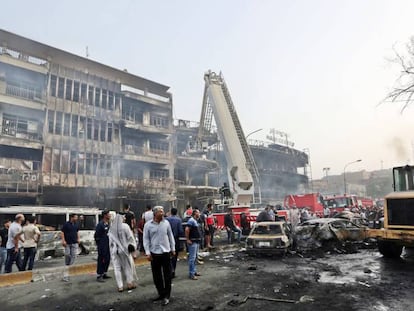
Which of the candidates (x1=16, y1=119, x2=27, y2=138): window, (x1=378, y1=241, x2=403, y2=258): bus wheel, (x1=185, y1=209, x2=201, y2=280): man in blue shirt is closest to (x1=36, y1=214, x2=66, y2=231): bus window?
(x1=185, y1=209, x2=201, y2=280): man in blue shirt

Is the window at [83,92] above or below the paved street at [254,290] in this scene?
above

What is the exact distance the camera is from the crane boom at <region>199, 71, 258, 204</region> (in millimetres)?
16969

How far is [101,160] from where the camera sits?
28938 mm

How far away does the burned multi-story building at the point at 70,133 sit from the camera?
2461cm

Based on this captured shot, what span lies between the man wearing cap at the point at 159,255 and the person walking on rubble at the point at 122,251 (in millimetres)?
1061

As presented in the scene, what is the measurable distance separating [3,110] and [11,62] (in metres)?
3.76

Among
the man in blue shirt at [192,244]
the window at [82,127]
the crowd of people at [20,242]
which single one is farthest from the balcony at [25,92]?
the man in blue shirt at [192,244]

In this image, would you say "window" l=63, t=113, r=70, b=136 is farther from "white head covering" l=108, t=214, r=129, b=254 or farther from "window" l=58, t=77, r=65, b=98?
"white head covering" l=108, t=214, r=129, b=254

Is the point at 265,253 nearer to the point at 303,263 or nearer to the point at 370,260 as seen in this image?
the point at 303,263

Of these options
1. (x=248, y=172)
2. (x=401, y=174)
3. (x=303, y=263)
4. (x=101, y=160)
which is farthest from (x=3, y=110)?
(x=401, y=174)

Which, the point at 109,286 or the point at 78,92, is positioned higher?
the point at 78,92

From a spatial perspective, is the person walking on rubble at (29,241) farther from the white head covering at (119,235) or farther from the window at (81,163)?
the window at (81,163)

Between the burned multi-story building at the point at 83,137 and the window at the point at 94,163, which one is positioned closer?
the burned multi-story building at the point at 83,137

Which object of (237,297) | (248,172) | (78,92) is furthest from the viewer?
(78,92)
